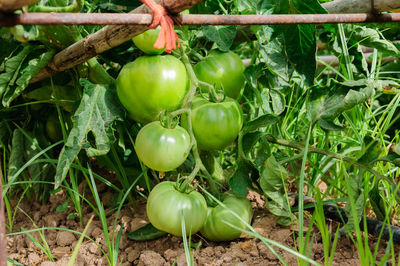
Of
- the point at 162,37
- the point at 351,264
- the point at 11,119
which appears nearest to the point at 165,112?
the point at 162,37

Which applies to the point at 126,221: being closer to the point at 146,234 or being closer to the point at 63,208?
the point at 146,234

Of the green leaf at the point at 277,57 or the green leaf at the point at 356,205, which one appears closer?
the green leaf at the point at 356,205

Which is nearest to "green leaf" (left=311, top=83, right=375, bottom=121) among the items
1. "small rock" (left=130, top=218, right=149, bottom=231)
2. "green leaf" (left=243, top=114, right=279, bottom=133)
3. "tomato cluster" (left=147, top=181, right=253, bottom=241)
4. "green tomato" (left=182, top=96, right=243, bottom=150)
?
"green leaf" (left=243, top=114, right=279, bottom=133)

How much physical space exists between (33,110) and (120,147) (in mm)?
364

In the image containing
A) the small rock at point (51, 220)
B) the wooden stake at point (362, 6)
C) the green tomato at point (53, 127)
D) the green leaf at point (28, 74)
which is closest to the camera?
the wooden stake at point (362, 6)

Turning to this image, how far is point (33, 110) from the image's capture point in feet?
4.94

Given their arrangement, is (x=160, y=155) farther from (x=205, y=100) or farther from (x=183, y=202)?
(x=205, y=100)

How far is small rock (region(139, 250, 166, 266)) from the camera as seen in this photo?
1.09m

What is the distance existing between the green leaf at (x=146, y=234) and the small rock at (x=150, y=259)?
0.07 metres

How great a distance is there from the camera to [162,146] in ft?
3.42

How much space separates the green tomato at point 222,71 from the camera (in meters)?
1.25

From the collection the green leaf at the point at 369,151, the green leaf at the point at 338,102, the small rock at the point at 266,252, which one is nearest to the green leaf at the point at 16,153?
the small rock at the point at 266,252

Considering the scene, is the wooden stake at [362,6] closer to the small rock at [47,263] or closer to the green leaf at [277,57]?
the green leaf at [277,57]

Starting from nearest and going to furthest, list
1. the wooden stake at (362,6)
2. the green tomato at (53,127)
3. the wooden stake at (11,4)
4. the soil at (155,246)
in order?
the wooden stake at (11,4) → the wooden stake at (362,6) → the soil at (155,246) → the green tomato at (53,127)
